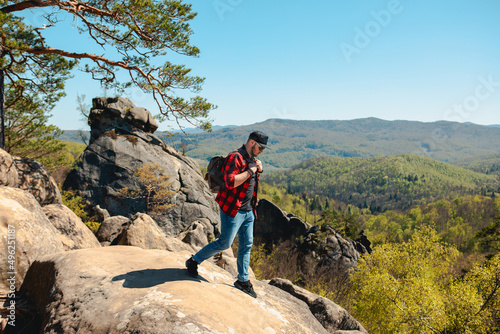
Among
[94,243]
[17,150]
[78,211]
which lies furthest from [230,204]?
[78,211]

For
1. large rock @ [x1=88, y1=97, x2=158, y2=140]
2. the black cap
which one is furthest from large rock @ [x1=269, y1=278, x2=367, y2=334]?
large rock @ [x1=88, y1=97, x2=158, y2=140]

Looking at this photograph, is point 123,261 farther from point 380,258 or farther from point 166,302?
point 380,258

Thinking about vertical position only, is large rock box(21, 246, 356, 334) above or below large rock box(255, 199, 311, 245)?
above

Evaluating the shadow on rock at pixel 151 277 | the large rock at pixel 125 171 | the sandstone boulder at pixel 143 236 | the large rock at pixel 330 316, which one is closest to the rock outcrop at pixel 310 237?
the large rock at pixel 125 171

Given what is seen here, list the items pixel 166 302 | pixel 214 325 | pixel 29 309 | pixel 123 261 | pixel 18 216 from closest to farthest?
pixel 214 325 → pixel 166 302 → pixel 29 309 → pixel 123 261 → pixel 18 216

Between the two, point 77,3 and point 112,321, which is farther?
point 77,3

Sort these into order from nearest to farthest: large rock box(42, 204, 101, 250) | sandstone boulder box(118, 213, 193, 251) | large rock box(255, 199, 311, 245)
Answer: large rock box(42, 204, 101, 250) < sandstone boulder box(118, 213, 193, 251) < large rock box(255, 199, 311, 245)

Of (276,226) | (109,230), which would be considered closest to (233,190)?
(109,230)

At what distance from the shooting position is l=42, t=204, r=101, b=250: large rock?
9039 millimetres

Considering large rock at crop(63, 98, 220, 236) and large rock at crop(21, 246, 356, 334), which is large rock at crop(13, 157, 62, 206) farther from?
large rock at crop(63, 98, 220, 236)

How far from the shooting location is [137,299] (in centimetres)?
385

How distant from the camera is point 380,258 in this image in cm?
2628

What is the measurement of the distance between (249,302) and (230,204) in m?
1.79

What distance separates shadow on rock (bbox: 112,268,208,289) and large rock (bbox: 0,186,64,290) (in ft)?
A: 8.01
